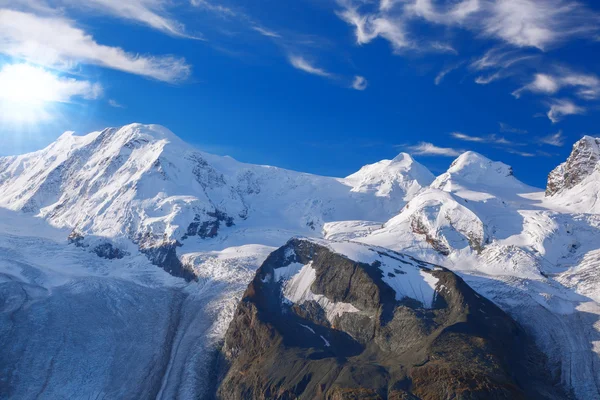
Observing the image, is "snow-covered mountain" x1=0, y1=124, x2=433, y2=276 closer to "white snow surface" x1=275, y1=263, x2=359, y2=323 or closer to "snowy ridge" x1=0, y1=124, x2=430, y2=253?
"snowy ridge" x1=0, y1=124, x2=430, y2=253

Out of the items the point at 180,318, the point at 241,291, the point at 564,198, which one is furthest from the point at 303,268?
the point at 564,198

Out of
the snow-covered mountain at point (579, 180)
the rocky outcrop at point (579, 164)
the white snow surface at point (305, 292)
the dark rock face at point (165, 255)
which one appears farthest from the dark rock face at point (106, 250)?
the rocky outcrop at point (579, 164)

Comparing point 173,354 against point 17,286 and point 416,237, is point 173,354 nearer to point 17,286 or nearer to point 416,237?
point 17,286

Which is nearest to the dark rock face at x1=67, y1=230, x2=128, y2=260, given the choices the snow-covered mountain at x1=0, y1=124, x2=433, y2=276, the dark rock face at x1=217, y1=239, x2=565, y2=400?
the snow-covered mountain at x1=0, y1=124, x2=433, y2=276

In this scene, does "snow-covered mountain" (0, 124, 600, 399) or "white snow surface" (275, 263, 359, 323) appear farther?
"white snow surface" (275, 263, 359, 323)

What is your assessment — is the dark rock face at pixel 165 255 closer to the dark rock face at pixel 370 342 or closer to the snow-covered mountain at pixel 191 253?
the snow-covered mountain at pixel 191 253

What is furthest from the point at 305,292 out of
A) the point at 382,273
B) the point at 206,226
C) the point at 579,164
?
the point at 579,164

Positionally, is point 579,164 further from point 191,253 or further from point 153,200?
point 153,200
